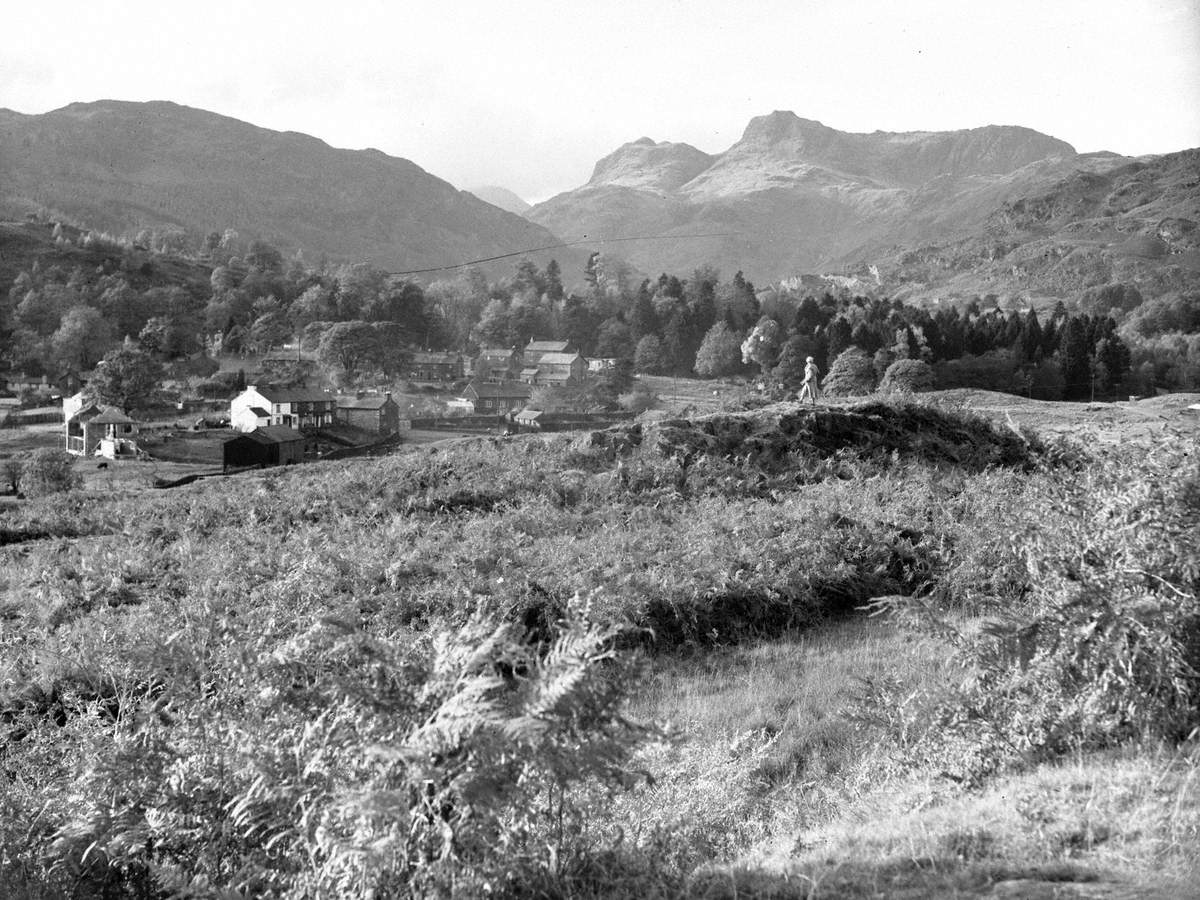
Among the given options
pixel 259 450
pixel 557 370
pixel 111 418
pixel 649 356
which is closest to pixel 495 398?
pixel 557 370

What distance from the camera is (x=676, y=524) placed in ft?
41.3

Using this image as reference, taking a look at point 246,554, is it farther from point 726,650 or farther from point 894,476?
point 894,476

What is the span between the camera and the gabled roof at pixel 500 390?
147ft

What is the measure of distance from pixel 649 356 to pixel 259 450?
28975 millimetres

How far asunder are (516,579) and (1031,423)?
16.5 m

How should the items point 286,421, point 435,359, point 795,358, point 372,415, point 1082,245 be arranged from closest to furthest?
point 286,421, point 372,415, point 795,358, point 435,359, point 1082,245

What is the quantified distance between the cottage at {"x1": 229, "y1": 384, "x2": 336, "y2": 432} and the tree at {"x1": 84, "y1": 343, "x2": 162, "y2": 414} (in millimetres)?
7521

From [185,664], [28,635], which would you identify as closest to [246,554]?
[28,635]

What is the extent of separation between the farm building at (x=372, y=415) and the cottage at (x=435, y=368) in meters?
13.8

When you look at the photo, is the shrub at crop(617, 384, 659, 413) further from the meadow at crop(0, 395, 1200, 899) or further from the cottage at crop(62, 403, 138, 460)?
the meadow at crop(0, 395, 1200, 899)

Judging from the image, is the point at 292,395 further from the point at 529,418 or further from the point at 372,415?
the point at 529,418

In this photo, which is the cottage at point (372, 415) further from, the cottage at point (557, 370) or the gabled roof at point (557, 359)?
the gabled roof at point (557, 359)

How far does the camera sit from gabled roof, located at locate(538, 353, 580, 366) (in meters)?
52.1

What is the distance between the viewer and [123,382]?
42938 mm
